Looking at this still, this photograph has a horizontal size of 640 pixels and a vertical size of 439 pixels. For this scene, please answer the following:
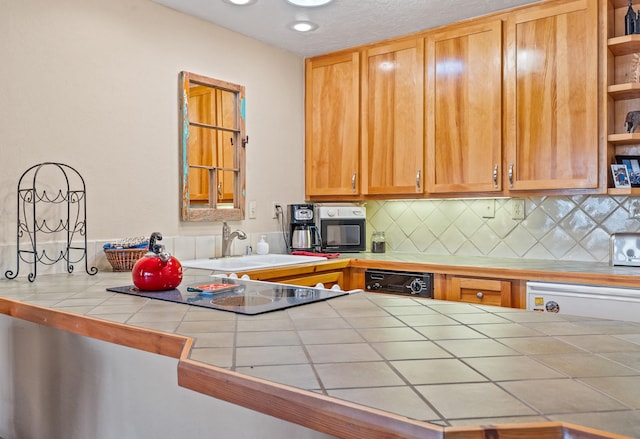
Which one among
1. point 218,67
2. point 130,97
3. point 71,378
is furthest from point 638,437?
point 218,67

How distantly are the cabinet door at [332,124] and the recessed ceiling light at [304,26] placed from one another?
1.43ft

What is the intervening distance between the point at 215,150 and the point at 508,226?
1937mm

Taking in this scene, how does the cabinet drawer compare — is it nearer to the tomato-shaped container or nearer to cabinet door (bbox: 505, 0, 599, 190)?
cabinet door (bbox: 505, 0, 599, 190)

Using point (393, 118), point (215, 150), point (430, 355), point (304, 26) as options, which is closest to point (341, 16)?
point (304, 26)

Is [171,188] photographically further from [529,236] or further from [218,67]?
[529,236]

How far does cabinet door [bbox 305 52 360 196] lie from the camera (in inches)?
136

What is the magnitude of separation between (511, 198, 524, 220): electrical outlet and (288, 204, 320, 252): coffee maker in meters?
1.28

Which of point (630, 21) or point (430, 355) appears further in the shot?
point (630, 21)

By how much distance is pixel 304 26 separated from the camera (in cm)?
310

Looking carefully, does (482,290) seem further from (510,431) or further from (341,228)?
(510,431)

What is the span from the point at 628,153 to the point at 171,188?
2558 millimetres

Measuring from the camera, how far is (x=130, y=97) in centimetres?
267

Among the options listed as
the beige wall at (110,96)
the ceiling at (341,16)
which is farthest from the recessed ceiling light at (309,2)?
the beige wall at (110,96)

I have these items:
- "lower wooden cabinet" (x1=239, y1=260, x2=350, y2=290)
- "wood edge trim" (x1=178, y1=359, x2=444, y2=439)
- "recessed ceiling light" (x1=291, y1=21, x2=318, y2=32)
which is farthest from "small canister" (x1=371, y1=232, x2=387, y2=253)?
"wood edge trim" (x1=178, y1=359, x2=444, y2=439)
